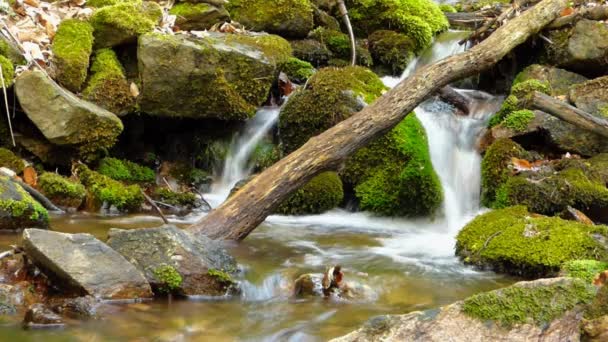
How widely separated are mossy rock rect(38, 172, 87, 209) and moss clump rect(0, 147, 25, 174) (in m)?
0.29

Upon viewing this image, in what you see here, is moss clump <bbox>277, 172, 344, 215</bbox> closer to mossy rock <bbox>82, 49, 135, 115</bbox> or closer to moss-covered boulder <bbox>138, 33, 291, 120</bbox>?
moss-covered boulder <bbox>138, 33, 291, 120</bbox>

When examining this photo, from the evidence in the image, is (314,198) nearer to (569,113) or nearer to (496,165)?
(496,165)

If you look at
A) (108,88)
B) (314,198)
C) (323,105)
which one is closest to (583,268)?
(314,198)

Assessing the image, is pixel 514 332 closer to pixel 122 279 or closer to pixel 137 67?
pixel 122 279

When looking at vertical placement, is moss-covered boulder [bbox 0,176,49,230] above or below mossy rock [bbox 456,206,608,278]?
above

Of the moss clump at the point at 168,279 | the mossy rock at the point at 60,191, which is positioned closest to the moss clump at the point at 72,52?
the mossy rock at the point at 60,191

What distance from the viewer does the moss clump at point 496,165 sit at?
711 cm

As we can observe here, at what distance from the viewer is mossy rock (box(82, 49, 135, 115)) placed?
24.8 feet

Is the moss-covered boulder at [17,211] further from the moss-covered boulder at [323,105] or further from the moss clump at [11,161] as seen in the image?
the moss-covered boulder at [323,105]

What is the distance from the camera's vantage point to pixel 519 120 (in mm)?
7820

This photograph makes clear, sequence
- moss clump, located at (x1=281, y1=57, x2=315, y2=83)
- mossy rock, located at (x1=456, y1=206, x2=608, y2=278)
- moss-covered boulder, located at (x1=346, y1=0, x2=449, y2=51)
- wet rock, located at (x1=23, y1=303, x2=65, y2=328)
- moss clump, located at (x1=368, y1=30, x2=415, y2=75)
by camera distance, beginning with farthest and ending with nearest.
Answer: moss-covered boulder, located at (x1=346, y1=0, x2=449, y2=51), moss clump, located at (x1=368, y1=30, x2=415, y2=75), moss clump, located at (x1=281, y1=57, x2=315, y2=83), mossy rock, located at (x1=456, y1=206, x2=608, y2=278), wet rock, located at (x1=23, y1=303, x2=65, y2=328)

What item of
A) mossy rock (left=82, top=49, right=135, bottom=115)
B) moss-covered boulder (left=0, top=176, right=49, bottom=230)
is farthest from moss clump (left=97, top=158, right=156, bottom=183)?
moss-covered boulder (left=0, top=176, right=49, bottom=230)

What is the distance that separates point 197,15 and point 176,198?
2925mm

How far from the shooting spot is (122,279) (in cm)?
399
